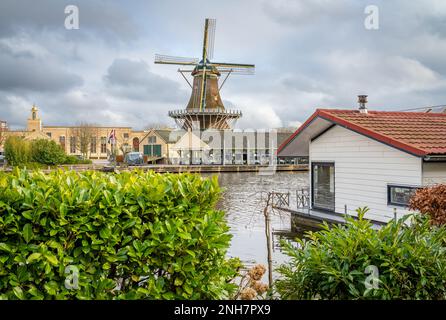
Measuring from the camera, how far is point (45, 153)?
45.8 metres

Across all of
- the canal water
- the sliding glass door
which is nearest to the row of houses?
the canal water

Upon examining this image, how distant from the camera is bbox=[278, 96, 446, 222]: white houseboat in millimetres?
11086

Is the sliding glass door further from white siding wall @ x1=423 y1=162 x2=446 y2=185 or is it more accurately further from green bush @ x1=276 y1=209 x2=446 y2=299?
green bush @ x1=276 y1=209 x2=446 y2=299

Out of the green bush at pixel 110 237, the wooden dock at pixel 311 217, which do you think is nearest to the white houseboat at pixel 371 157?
the wooden dock at pixel 311 217

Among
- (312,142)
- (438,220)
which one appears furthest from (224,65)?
(438,220)

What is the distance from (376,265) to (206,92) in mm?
46286

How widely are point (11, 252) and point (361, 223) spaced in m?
2.89

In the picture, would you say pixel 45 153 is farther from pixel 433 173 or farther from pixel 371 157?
pixel 433 173

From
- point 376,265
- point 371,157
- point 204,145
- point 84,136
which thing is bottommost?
point 376,265

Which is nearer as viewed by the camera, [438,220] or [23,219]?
[23,219]

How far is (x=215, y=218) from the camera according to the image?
13.3 ft

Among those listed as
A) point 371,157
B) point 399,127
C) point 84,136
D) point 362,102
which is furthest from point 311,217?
point 84,136

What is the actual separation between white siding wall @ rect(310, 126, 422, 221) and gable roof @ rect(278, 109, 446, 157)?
396 millimetres
